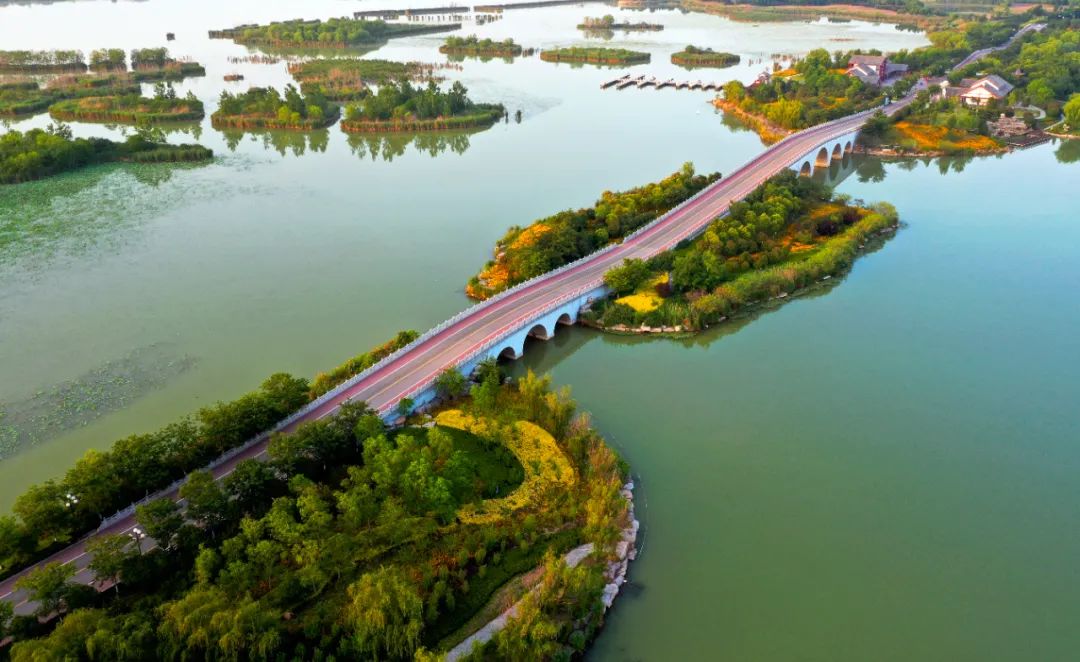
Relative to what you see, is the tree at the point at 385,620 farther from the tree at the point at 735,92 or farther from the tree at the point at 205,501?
the tree at the point at 735,92

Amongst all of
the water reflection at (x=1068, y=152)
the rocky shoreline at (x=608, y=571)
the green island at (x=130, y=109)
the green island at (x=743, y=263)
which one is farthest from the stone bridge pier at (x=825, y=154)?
the green island at (x=130, y=109)

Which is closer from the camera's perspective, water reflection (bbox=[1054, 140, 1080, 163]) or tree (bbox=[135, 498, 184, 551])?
tree (bbox=[135, 498, 184, 551])

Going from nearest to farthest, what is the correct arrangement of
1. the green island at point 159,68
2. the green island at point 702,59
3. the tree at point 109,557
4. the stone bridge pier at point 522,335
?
the tree at point 109,557 < the stone bridge pier at point 522,335 < the green island at point 159,68 < the green island at point 702,59

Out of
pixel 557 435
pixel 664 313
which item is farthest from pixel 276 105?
pixel 557 435

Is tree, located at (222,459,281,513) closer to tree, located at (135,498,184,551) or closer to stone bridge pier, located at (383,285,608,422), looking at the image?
tree, located at (135,498,184,551)

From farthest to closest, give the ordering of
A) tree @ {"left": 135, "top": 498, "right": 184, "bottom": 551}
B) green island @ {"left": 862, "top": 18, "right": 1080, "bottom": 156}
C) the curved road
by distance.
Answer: green island @ {"left": 862, "top": 18, "right": 1080, "bottom": 156} < the curved road < tree @ {"left": 135, "top": 498, "right": 184, "bottom": 551}

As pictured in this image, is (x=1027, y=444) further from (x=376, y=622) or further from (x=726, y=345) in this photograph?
(x=376, y=622)

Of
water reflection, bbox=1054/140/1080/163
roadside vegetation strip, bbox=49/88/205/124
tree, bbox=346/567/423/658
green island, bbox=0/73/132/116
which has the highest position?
green island, bbox=0/73/132/116

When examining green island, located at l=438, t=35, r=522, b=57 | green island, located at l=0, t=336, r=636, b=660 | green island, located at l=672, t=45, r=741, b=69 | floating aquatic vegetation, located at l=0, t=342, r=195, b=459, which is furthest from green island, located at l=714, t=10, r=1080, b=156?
floating aquatic vegetation, located at l=0, t=342, r=195, b=459
